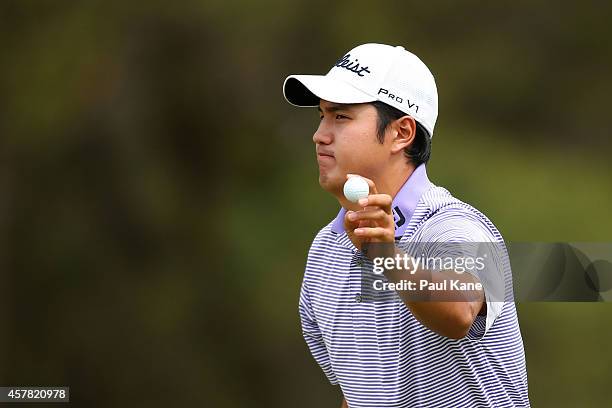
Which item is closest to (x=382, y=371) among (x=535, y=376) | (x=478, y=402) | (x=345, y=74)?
(x=478, y=402)

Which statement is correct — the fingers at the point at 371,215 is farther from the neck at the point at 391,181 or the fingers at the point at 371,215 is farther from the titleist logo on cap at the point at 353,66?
the titleist logo on cap at the point at 353,66

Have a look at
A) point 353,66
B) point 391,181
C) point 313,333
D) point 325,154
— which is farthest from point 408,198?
point 313,333

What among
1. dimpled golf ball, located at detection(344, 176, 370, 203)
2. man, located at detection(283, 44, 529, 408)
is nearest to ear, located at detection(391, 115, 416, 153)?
man, located at detection(283, 44, 529, 408)

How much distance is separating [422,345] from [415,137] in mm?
397

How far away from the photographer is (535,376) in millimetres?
3625

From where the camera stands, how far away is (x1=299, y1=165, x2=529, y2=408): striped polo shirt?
5.89 feet

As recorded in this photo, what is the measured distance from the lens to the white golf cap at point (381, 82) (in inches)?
76.4

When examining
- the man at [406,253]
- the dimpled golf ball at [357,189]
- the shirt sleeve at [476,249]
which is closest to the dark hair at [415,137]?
the man at [406,253]

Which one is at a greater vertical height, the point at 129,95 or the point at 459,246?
the point at 129,95

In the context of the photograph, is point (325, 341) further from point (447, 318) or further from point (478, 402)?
point (447, 318)

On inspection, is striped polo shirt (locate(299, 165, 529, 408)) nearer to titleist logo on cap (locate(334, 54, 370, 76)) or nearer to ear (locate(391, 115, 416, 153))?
ear (locate(391, 115, 416, 153))

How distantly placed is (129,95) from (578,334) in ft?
5.83

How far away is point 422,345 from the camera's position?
1.83m

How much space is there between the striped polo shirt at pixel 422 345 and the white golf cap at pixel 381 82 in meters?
0.12
